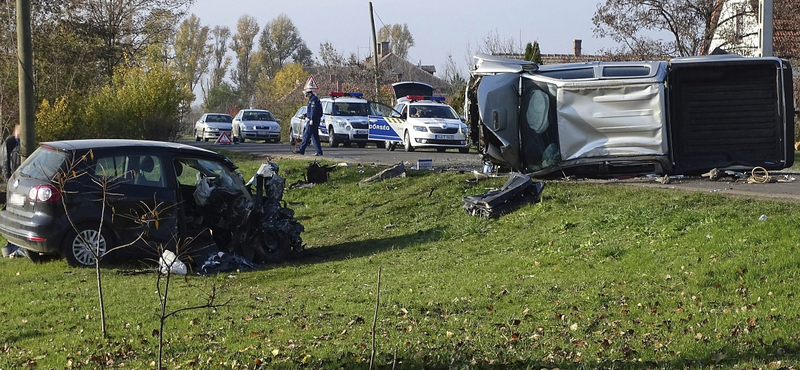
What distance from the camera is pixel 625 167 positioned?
1591 cm

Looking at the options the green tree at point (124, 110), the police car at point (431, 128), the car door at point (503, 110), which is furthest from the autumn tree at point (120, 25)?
the car door at point (503, 110)

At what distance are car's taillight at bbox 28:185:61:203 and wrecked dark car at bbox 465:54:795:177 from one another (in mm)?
7366

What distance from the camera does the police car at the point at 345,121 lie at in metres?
32.4

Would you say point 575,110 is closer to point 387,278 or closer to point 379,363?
point 387,278

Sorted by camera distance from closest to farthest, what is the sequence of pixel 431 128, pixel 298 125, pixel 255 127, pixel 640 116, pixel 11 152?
1. pixel 640 116
2. pixel 11 152
3. pixel 431 128
4. pixel 298 125
5. pixel 255 127

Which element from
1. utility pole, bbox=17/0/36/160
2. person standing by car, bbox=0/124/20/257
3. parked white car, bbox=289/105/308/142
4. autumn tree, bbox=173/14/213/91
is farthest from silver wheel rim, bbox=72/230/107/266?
autumn tree, bbox=173/14/213/91

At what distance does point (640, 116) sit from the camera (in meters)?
15.3

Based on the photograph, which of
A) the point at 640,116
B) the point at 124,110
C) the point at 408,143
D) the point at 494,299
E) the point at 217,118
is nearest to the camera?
the point at 494,299

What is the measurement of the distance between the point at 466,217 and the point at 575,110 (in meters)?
2.79

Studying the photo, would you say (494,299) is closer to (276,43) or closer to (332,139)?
(332,139)

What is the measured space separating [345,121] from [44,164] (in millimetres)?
21382

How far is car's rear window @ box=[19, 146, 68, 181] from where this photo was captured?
439 inches

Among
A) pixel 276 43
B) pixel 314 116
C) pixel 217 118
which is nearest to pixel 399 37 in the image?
pixel 276 43

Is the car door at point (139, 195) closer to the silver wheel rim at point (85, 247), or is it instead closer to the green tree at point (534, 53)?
the silver wheel rim at point (85, 247)
